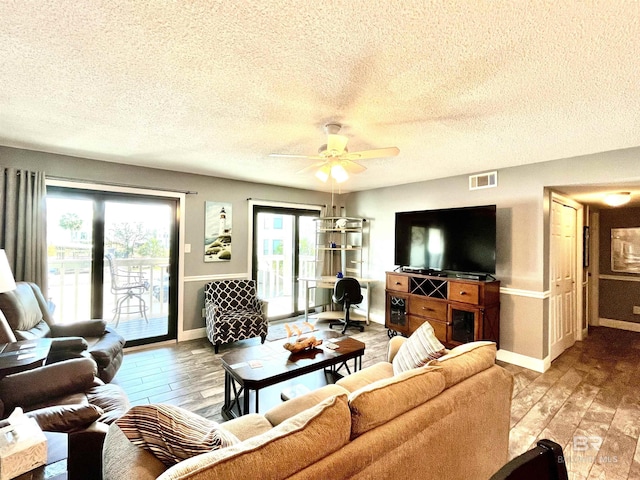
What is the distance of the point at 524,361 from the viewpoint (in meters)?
3.53

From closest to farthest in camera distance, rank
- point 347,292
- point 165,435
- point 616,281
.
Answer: point 165,435, point 347,292, point 616,281

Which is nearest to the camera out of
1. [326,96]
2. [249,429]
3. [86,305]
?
[249,429]

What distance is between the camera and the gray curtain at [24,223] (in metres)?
2.99

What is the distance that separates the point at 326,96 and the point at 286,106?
1.07 feet

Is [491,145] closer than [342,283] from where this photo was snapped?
Yes

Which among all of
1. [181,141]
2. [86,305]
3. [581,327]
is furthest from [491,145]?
[86,305]

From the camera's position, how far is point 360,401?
1179 mm

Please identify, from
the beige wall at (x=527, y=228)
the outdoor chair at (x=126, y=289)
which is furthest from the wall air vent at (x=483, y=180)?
the outdoor chair at (x=126, y=289)

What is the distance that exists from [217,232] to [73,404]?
3.01 m

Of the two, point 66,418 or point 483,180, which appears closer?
point 66,418

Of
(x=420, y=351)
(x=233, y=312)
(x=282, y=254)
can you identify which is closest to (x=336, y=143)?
(x=420, y=351)

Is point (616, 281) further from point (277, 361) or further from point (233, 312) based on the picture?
point (233, 312)

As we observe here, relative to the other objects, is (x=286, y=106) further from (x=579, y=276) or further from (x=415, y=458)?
(x=579, y=276)

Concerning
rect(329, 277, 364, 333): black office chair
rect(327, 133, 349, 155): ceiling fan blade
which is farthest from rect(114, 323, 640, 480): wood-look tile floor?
rect(327, 133, 349, 155): ceiling fan blade
